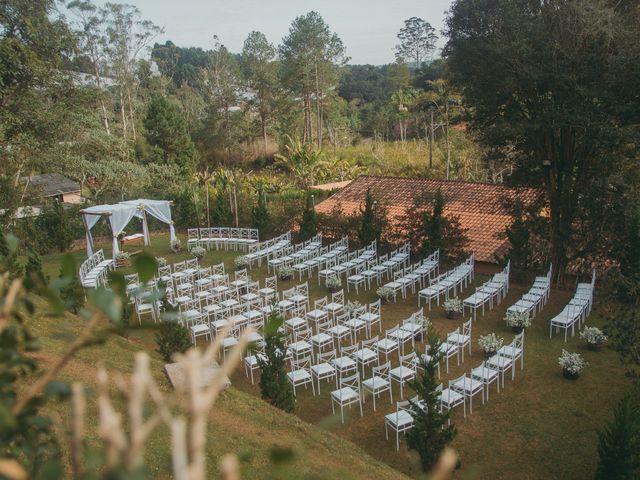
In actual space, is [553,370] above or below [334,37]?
below

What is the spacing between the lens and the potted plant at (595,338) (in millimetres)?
10164

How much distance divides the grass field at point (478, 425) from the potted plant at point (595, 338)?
0.16 m

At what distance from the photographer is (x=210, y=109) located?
134ft

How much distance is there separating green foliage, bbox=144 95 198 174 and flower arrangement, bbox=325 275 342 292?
21.1 meters

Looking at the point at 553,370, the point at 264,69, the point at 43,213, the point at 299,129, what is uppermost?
the point at 264,69

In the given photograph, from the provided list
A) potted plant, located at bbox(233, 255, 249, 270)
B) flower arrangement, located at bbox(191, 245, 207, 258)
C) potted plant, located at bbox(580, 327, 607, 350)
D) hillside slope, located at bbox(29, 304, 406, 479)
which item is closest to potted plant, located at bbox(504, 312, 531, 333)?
potted plant, located at bbox(580, 327, 607, 350)

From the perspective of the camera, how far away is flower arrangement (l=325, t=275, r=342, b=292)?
1419 centimetres

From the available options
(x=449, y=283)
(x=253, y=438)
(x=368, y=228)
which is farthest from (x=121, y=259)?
(x=253, y=438)

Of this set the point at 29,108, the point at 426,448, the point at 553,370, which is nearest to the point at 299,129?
the point at 29,108

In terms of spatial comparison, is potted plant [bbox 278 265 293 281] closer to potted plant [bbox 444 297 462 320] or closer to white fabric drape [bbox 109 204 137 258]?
potted plant [bbox 444 297 462 320]

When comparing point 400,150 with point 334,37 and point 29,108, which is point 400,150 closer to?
point 334,37

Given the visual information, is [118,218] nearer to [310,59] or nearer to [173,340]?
[173,340]

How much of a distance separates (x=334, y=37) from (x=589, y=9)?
29421 mm

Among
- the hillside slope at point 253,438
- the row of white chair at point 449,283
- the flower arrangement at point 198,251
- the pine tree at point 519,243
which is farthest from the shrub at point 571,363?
the flower arrangement at point 198,251
